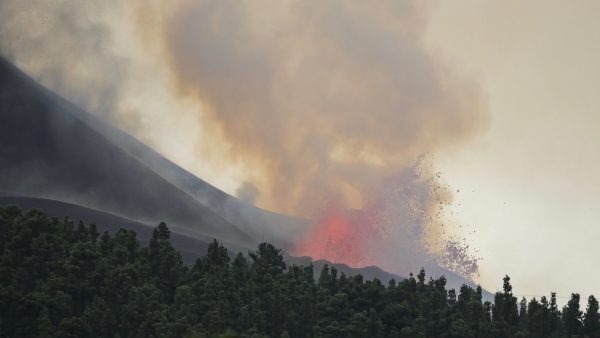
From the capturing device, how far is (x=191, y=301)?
134 meters

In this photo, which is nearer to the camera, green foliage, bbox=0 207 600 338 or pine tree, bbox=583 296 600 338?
green foliage, bbox=0 207 600 338

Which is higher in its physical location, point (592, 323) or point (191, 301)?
point (592, 323)

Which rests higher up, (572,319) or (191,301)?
(572,319)

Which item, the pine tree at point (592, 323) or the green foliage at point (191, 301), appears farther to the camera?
the pine tree at point (592, 323)

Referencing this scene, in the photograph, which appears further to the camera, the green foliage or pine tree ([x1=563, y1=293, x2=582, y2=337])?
pine tree ([x1=563, y1=293, x2=582, y2=337])

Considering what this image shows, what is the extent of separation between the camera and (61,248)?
142750 mm

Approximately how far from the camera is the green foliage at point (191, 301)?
4855 inches

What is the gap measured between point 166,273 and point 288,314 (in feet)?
81.2

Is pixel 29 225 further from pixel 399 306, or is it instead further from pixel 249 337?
pixel 399 306

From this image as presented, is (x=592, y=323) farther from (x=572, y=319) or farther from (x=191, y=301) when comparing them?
(x=191, y=301)

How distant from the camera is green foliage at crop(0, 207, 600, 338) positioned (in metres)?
123

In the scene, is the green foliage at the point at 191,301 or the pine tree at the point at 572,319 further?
the pine tree at the point at 572,319

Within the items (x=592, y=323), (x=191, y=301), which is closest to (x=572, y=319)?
(x=592, y=323)

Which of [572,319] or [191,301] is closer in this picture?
[191,301]
